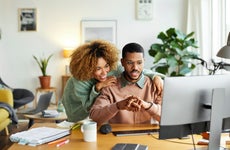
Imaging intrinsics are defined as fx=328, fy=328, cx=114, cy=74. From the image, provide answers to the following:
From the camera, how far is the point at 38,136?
72.3 inches

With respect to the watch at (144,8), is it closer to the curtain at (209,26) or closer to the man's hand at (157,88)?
the curtain at (209,26)

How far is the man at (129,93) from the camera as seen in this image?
207 centimetres

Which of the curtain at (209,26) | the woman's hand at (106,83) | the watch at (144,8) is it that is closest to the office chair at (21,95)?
the watch at (144,8)

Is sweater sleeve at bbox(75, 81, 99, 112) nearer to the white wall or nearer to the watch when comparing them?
the white wall

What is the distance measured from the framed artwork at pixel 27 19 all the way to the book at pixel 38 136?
442cm

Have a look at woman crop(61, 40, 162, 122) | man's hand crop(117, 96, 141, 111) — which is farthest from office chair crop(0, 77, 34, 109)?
man's hand crop(117, 96, 141, 111)

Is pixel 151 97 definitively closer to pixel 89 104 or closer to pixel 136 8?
pixel 89 104

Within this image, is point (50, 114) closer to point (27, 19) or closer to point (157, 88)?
point (157, 88)

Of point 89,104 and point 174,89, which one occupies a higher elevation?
point 174,89

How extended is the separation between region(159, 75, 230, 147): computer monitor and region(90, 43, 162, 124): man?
1.40 ft

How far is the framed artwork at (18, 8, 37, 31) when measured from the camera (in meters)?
6.07

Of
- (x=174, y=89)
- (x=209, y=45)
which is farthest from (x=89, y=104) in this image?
(x=209, y=45)

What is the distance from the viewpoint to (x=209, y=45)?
531 cm

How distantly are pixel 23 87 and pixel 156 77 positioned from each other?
4.46 metres
